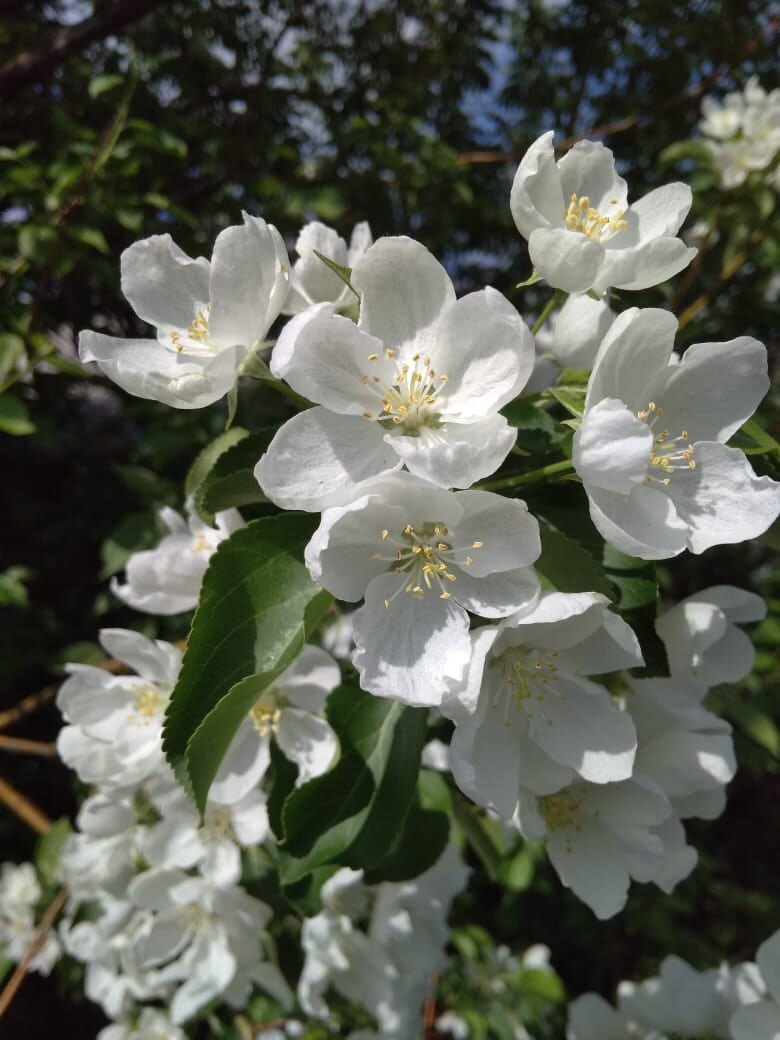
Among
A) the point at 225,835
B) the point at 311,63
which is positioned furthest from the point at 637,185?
the point at 225,835

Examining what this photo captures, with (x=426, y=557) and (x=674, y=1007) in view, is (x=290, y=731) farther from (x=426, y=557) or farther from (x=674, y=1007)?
(x=674, y=1007)

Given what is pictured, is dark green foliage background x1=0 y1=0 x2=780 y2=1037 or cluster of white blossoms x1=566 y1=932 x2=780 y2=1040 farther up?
dark green foliage background x1=0 y1=0 x2=780 y2=1037

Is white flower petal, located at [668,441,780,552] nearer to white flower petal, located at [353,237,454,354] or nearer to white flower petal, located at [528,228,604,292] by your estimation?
white flower petal, located at [528,228,604,292]

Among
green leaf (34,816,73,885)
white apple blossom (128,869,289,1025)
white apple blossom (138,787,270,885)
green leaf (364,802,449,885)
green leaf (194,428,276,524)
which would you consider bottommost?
green leaf (34,816,73,885)

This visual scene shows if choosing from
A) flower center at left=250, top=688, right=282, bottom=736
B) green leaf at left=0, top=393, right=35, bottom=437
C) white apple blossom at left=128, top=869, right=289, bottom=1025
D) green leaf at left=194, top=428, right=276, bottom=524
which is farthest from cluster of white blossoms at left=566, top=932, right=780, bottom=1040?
Answer: green leaf at left=0, top=393, right=35, bottom=437

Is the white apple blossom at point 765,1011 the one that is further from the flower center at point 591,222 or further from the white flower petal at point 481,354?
the flower center at point 591,222

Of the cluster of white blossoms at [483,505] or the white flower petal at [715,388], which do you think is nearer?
the cluster of white blossoms at [483,505]

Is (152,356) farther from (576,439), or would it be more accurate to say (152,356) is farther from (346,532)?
(576,439)

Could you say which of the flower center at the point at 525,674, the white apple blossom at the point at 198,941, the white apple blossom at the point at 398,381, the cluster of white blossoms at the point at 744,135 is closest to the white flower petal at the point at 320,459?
the white apple blossom at the point at 398,381
